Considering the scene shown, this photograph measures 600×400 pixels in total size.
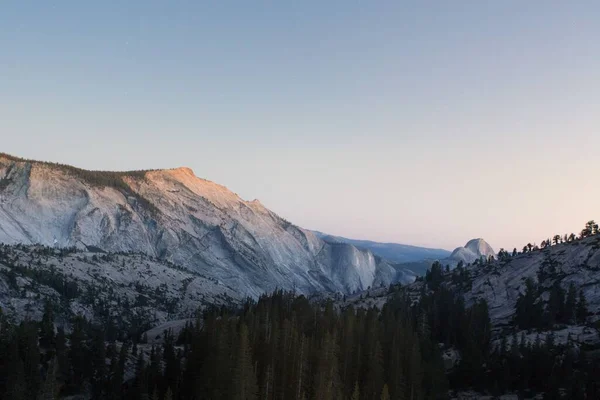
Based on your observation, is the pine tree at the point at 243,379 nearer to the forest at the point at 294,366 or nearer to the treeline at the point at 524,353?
the forest at the point at 294,366

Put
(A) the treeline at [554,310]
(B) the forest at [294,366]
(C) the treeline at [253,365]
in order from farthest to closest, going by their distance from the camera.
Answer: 1. (A) the treeline at [554,310]
2. (B) the forest at [294,366]
3. (C) the treeline at [253,365]

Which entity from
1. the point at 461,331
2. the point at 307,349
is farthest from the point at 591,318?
the point at 307,349

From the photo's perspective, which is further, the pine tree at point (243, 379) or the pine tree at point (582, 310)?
the pine tree at point (582, 310)

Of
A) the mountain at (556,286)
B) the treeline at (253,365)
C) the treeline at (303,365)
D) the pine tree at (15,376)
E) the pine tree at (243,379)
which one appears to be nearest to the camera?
the pine tree at (243,379)

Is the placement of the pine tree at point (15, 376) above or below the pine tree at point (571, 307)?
below

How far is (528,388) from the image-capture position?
106m

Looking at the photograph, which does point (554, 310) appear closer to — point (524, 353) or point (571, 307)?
point (571, 307)

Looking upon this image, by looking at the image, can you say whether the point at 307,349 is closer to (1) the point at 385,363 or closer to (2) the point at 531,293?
(1) the point at 385,363

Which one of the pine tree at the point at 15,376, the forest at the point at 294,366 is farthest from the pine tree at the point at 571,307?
the pine tree at the point at 15,376

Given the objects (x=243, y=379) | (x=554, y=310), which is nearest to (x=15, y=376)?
(x=243, y=379)

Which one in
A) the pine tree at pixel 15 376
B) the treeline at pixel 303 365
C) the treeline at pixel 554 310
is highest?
the treeline at pixel 554 310

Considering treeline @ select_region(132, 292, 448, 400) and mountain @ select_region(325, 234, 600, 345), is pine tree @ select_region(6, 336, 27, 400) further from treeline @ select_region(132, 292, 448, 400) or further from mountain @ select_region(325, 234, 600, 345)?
mountain @ select_region(325, 234, 600, 345)

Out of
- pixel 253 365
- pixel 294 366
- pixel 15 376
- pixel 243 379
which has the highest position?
→ pixel 243 379

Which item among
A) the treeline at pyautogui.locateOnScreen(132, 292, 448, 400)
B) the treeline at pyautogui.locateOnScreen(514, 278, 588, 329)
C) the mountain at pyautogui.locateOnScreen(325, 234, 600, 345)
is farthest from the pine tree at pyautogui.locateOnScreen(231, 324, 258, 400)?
the treeline at pyautogui.locateOnScreen(514, 278, 588, 329)
